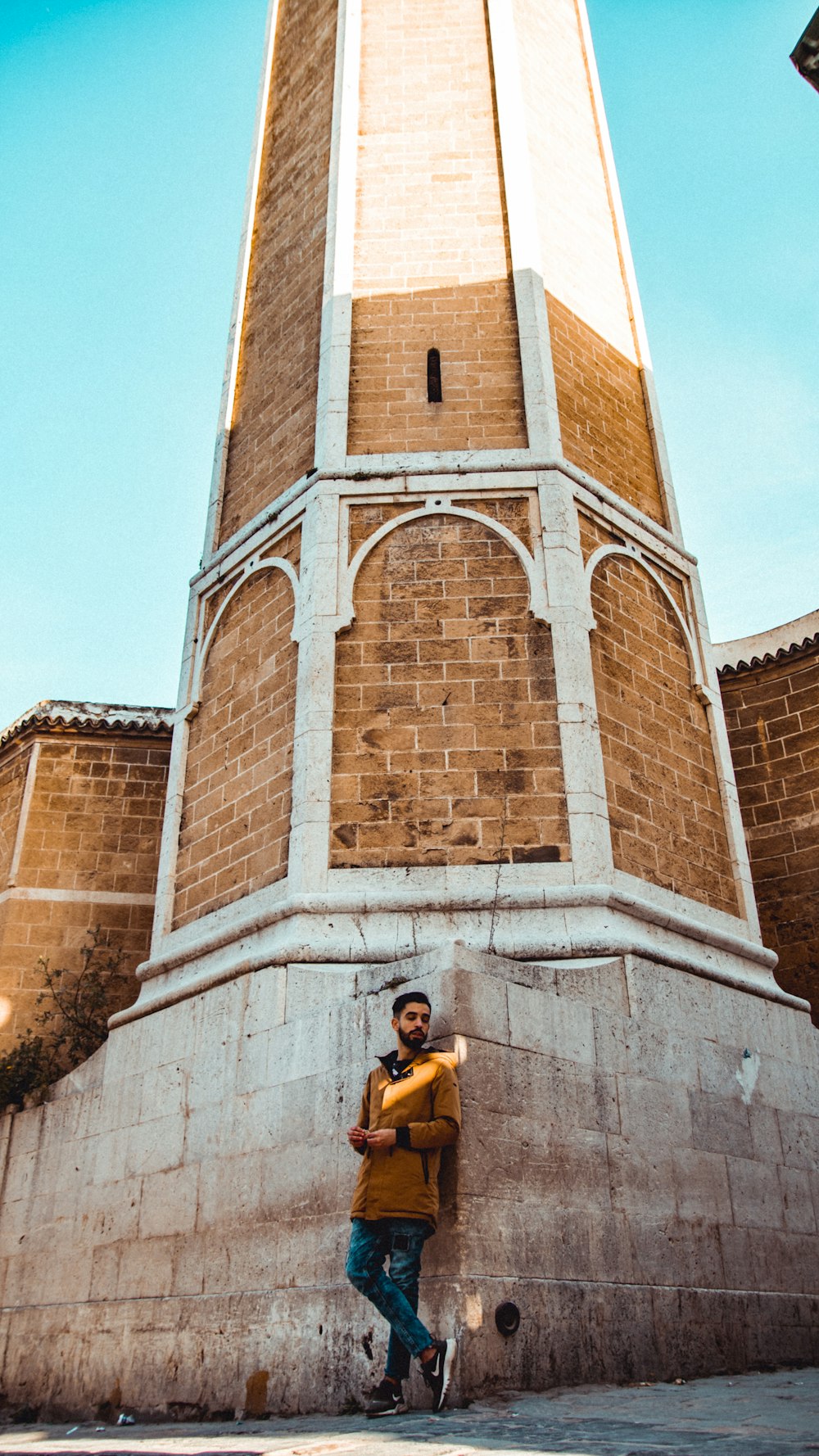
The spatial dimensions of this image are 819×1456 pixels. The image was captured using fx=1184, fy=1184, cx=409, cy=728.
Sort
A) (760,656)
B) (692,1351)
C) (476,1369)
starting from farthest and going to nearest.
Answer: (760,656), (692,1351), (476,1369)

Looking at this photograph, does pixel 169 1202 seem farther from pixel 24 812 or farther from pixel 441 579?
pixel 24 812

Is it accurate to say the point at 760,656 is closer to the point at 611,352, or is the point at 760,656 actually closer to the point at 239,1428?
the point at 611,352

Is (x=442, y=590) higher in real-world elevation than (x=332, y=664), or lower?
higher

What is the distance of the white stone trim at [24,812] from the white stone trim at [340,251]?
504 cm

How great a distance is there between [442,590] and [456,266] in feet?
11.9

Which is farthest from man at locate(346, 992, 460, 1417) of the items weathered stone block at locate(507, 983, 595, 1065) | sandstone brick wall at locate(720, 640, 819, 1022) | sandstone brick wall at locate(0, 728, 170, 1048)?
sandstone brick wall at locate(0, 728, 170, 1048)

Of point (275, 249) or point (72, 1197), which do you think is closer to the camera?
point (72, 1197)

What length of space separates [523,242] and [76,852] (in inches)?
291

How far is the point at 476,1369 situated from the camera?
4820 millimetres

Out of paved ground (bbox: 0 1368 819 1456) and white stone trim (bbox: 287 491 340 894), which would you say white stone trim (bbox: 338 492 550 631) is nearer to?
white stone trim (bbox: 287 491 340 894)

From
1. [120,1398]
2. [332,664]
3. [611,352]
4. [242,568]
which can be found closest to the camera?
[120,1398]

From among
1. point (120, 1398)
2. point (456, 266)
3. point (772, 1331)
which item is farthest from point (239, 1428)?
point (456, 266)

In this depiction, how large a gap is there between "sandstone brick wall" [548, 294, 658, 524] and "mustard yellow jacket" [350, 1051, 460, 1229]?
6.06 meters

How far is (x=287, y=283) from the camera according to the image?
11.5 m
